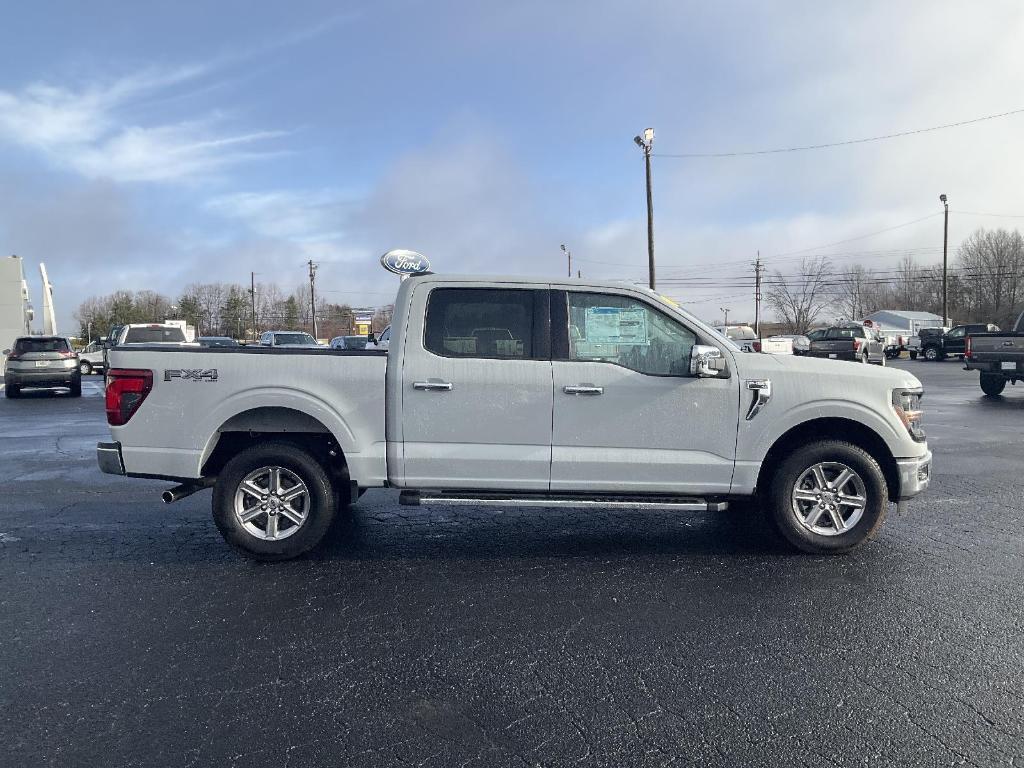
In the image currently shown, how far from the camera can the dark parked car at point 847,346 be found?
31.1m

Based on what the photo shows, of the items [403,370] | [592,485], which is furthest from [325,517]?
[592,485]

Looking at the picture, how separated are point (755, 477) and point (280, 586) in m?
3.25

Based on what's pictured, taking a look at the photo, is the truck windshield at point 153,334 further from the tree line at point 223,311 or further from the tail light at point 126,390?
the tree line at point 223,311

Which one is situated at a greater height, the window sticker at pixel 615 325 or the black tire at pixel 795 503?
the window sticker at pixel 615 325

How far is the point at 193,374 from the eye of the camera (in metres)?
5.20

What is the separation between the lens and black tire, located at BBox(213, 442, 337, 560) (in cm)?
518

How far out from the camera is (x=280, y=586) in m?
4.74

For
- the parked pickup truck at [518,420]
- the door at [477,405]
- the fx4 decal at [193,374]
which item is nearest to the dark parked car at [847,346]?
the parked pickup truck at [518,420]

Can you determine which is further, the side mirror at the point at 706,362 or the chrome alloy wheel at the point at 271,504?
the chrome alloy wheel at the point at 271,504

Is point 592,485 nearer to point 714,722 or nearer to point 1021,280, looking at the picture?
point 714,722

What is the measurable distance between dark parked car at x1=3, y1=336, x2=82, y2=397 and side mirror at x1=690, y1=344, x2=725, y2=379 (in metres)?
20.8

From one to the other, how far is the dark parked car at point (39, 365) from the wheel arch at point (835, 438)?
20968 millimetres

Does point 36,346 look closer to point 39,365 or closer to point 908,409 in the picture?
point 39,365

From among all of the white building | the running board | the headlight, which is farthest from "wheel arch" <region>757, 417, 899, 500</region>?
the white building
